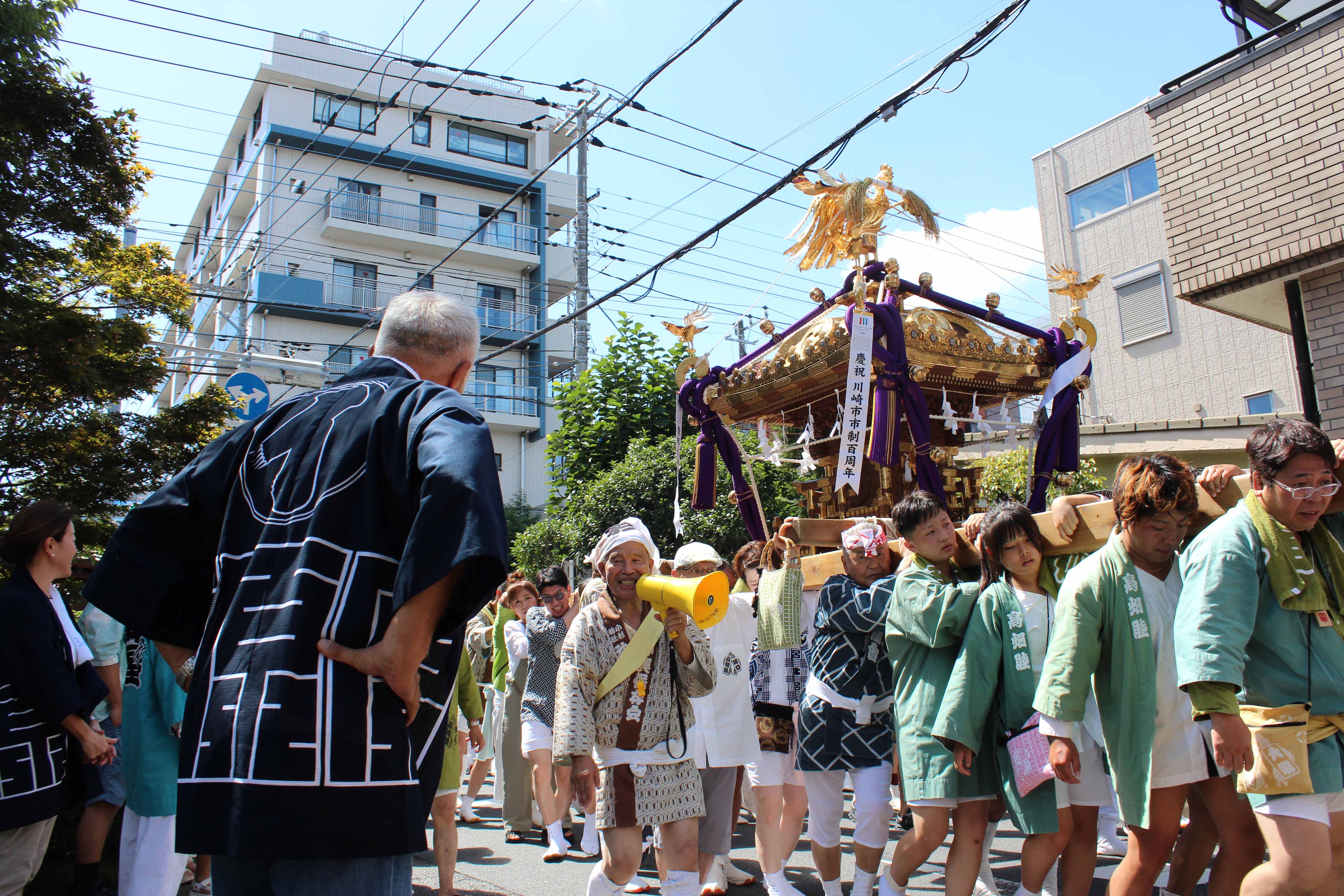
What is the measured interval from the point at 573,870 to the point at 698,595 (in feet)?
11.3

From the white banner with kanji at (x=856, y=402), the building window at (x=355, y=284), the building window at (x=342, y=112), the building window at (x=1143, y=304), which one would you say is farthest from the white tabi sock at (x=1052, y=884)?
the building window at (x=342, y=112)

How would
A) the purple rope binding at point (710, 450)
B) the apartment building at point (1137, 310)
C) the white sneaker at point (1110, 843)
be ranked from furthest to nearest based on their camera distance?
the apartment building at point (1137, 310), the purple rope binding at point (710, 450), the white sneaker at point (1110, 843)

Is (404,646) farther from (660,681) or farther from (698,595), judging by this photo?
(660,681)

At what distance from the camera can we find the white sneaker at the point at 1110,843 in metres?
5.73

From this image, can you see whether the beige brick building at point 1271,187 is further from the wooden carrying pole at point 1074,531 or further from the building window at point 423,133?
the building window at point 423,133

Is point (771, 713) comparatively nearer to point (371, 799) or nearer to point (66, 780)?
point (66, 780)

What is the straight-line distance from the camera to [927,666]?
4.12 metres

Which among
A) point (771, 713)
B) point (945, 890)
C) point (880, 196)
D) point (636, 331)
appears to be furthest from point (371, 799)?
point (636, 331)

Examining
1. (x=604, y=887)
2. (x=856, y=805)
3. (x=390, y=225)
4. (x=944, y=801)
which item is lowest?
(x=604, y=887)

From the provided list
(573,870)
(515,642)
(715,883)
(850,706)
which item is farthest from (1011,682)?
(515,642)

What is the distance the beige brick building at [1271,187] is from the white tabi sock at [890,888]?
6.14 metres

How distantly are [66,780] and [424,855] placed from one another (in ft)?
9.69

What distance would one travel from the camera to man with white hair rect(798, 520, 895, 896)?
4.52 meters

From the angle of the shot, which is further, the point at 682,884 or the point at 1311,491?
the point at 682,884
